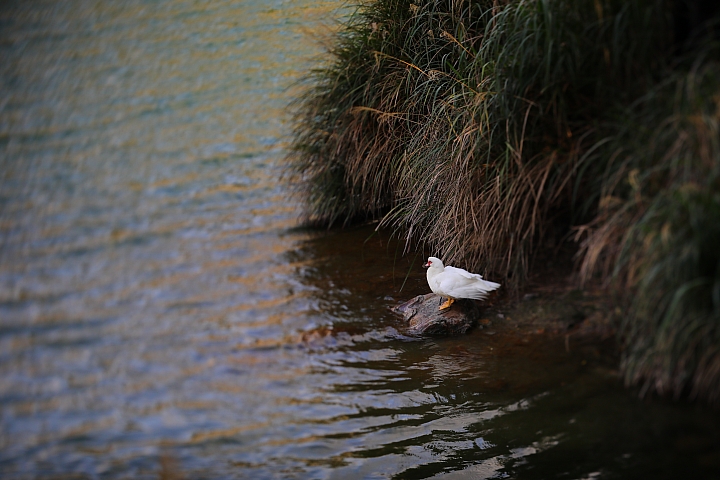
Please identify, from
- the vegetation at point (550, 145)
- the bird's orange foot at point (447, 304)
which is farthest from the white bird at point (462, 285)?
the vegetation at point (550, 145)

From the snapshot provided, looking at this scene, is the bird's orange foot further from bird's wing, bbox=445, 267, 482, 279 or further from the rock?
bird's wing, bbox=445, 267, 482, 279

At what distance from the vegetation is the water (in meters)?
0.35

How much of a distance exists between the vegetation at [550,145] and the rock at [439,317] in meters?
0.26

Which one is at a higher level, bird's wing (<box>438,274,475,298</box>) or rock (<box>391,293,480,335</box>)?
bird's wing (<box>438,274,475,298</box>)

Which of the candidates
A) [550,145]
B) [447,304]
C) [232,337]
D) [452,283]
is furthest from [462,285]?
[232,337]

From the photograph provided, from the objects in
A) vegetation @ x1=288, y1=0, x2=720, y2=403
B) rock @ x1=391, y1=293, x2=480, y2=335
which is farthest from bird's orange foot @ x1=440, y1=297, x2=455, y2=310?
vegetation @ x1=288, y1=0, x2=720, y2=403

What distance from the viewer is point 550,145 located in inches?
140

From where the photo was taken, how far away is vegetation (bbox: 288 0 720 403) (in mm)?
2580

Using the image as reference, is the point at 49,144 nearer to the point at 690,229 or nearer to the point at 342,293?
the point at 342,293

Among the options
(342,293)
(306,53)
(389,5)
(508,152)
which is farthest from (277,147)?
(508,152)

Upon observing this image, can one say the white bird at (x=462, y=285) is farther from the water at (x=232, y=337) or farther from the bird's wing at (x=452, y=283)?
the water at (x=232, y=337)

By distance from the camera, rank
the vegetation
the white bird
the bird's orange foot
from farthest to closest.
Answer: the bird's orange foot → the white bird → the vegetation

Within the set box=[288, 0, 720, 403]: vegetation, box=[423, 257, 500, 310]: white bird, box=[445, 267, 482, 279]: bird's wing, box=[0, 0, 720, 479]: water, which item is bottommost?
box=[0, 0, 720, 479]: water

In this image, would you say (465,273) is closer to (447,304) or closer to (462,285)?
(462,285)
